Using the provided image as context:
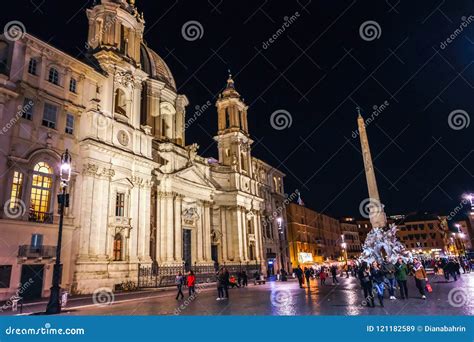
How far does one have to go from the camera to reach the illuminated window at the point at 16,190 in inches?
773

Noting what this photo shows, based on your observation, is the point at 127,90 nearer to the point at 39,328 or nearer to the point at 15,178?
the point at 15,178

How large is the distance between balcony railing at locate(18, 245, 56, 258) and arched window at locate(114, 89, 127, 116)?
14.1 metres

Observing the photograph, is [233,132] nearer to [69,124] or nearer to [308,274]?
[69,124]

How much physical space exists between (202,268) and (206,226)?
18.3 ft

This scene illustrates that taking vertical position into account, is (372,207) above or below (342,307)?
above

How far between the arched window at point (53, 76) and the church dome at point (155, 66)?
575 inches

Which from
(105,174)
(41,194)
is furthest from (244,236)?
(41,194)

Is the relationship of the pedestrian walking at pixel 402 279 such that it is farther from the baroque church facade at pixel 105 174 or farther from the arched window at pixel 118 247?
the arched window at pixel 118 247

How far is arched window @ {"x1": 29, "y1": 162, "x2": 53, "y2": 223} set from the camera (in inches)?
814

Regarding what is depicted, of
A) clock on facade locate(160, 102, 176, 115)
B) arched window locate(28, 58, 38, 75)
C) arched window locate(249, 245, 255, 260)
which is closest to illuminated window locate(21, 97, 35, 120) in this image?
arched window locate(28, 58, 38, 75)

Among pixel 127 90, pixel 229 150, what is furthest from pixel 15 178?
pixel 229 150

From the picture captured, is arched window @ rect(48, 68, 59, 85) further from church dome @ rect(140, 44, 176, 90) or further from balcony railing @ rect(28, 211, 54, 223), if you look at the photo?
church dome @ rect(140, 44, 176, 90)

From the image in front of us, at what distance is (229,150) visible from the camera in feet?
159

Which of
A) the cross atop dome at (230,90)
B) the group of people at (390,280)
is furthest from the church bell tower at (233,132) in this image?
the group of people at (390,280)
